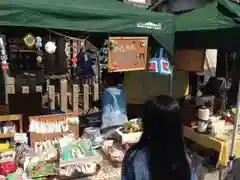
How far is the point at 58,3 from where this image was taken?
2.40 meters

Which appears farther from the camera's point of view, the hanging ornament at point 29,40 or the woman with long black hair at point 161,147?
the hanging ornament at point 29,40

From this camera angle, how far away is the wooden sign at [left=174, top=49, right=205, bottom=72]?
12.6 feet

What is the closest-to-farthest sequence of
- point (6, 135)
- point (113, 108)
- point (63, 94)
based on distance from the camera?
point (6, 135) → point (113, 108) → point (63, 94)

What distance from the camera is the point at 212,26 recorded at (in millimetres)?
2805

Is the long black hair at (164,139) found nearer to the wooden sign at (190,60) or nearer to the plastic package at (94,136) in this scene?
the plastic package at (94,136)

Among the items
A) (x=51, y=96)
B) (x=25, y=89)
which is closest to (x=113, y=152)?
(x=25, y=89)

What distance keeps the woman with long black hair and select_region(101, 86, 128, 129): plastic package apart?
7.62 ft

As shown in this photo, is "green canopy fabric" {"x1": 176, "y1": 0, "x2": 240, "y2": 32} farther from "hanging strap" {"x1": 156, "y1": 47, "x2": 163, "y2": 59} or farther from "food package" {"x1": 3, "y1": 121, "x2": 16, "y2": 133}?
"food package" {"x1": 3, "y1": 121, "x2": 16, "y2": 133}

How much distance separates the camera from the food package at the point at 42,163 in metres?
2.53

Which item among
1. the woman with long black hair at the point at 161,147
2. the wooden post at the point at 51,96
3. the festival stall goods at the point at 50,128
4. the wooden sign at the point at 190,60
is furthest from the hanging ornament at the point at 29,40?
the wooden post at the point at 51,96

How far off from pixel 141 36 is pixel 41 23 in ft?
4.54

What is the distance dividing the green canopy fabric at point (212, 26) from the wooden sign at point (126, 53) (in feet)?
1.85

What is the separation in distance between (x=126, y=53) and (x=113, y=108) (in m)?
1.10

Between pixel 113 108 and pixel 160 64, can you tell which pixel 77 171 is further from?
pixel 160 64
